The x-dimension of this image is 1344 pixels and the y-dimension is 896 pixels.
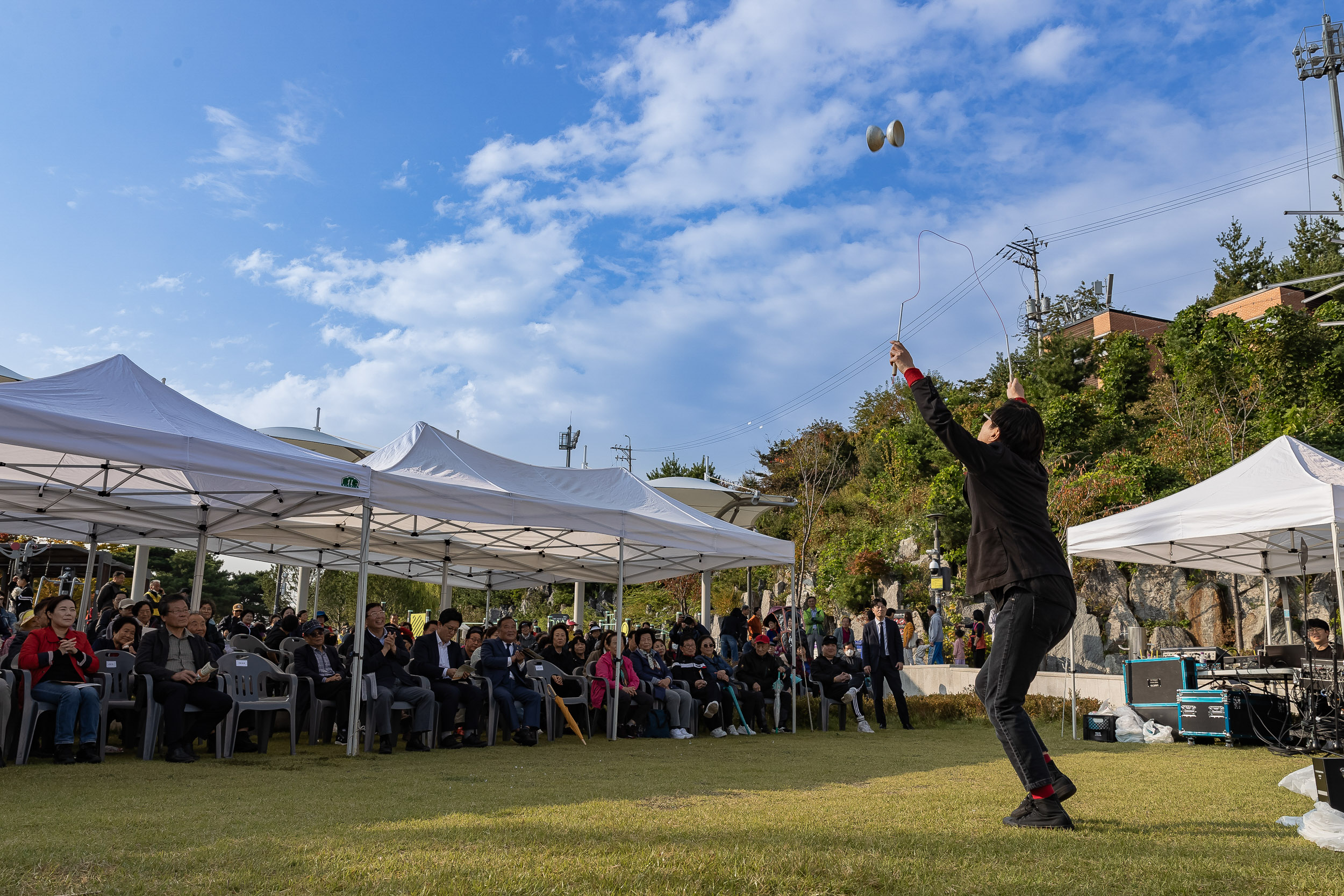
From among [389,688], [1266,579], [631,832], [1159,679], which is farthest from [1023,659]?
[1266,579]

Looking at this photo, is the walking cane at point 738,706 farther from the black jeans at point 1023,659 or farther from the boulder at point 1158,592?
the boulder at point 1158,592

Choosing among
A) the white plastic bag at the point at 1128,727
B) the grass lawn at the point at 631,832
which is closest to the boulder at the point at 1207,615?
the white plastic bag at the point at 1128,727

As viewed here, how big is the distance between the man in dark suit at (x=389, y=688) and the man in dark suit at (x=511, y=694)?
2.94ft

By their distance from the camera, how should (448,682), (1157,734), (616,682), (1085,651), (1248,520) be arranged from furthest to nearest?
(1085,651), (1157,734), (616,682), (448,682), (1248,520)

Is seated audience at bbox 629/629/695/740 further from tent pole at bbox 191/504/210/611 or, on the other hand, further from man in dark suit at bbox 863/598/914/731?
tent pole at bbox 191/504/210/611

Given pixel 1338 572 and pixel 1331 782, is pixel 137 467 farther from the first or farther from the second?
pixel 1338 572

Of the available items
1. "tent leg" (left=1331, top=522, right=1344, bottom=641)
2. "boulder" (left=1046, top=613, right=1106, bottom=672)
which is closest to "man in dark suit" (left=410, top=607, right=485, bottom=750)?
"tent leg" (left=1331, top=522, right=1344, bottom=641)

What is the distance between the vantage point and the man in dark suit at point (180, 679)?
22.6 ft

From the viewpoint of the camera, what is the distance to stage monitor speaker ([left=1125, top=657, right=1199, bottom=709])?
1021cm

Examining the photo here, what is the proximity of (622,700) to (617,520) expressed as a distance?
2355 mm

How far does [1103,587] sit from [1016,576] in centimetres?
1907

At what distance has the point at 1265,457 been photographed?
9.52 m

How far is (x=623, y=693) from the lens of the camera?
10.7 metres

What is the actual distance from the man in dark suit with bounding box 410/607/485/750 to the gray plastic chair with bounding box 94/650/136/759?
8.00 ft
